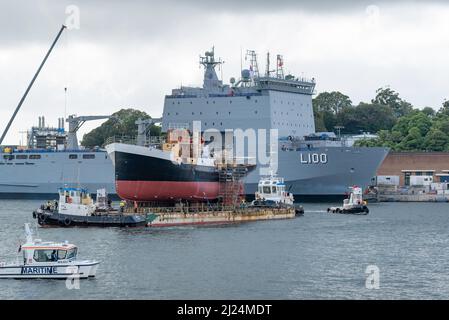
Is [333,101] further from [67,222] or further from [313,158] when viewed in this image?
[67,222]

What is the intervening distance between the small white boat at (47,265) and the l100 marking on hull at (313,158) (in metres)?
54.1

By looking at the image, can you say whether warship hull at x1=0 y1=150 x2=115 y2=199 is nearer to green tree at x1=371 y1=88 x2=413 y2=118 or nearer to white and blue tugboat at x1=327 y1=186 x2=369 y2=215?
white and blue tugboat at x1=327 y1=186 x2=369 y2=215

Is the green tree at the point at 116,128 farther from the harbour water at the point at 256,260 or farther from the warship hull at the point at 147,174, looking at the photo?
the harbour water at the point at 256,260

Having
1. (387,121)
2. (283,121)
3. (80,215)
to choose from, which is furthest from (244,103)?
(387,121)

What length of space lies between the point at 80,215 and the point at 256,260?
17675mm

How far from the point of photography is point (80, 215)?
185ft

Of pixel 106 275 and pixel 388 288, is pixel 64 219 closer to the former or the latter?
pixel 106 275

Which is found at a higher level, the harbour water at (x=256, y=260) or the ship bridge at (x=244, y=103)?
the ship bridge at (x=244, y=103)

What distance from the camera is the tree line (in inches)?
4675

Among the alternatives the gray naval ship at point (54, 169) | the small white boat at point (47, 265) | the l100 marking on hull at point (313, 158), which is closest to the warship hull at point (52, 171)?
the gray naval ship at point (54, 169)

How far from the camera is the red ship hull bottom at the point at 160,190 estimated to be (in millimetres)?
63875

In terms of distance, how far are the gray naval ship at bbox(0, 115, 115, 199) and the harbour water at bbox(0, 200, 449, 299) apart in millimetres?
37495

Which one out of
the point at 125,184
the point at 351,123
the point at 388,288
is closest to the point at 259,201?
the point at 125,184

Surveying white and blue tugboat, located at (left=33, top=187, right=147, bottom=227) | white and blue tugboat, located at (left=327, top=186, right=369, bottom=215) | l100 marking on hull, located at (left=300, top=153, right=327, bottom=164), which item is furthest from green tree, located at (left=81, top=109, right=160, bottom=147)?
white and blue tugboat, located at (left=33, top=187, right=147, bottom=227)
